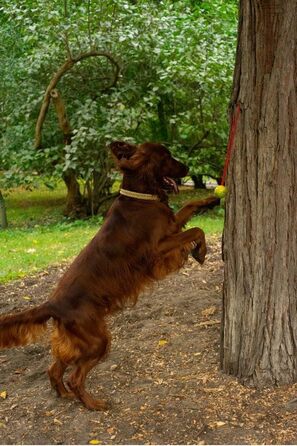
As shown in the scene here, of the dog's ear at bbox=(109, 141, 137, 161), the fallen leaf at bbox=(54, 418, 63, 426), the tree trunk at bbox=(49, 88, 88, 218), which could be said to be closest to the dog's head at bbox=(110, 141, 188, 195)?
the dog's ear at bbox=(109, 141, 137, 161)

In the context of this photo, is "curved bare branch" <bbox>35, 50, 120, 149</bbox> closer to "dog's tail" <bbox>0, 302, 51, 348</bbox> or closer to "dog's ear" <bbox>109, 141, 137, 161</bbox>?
"dog's ear" <bbox>109, 141, 137, 161</bbox>

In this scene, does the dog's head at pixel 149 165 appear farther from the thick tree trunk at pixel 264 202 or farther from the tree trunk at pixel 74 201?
the tree trunk at pixel 74 201

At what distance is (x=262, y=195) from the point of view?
3900 mm

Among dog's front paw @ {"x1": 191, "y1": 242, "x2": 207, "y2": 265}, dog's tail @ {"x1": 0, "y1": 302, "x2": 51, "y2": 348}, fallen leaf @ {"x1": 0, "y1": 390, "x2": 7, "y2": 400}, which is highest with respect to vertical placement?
dog's front paw @ {"x1": 191, "y1": 242, "x2": 207, "y2": 265}

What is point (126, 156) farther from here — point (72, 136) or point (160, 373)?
point (72, 136)

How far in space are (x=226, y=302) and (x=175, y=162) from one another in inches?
43.6

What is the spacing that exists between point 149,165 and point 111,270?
2.71 feet

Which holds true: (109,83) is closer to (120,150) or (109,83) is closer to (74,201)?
(74,201)

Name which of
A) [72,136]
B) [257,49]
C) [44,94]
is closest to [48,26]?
[44,94]

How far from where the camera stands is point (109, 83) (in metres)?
12.8

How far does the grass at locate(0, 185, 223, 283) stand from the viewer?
864 centimetres

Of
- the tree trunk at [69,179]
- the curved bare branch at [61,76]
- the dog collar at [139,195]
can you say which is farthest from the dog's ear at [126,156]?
the tree trunk at [69,179]

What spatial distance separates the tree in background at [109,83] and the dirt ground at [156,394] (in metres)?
6.86

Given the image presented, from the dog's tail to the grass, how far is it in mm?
3651
